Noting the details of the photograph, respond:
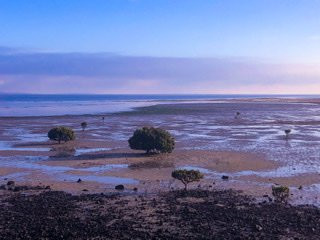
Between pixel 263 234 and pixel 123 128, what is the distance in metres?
45.2

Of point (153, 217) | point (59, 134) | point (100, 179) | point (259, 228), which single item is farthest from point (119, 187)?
point (59, 134)

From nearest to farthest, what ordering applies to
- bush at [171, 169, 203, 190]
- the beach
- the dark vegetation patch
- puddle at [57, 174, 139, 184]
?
the dark vegetation patch, bush at [171, 169, 203, 190], the beach, puddle at [57, 174, 139, 184]

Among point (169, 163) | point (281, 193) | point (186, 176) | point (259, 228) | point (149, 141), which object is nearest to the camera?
point (259, 228)

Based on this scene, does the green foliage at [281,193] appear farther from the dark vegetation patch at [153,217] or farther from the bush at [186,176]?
the bush at [186,176]

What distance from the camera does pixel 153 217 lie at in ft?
61.9

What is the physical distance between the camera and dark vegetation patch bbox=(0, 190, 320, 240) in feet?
55.0

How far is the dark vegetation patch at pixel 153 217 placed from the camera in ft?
55.0

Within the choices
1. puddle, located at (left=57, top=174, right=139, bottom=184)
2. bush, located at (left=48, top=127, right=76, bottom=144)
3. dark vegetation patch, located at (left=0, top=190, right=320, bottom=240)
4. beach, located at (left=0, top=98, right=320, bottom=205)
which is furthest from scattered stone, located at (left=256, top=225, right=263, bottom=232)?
bush, located at (left=48, top=127, right=76, bottom=144)

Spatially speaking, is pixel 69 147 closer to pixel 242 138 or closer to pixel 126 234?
pixel 242 138

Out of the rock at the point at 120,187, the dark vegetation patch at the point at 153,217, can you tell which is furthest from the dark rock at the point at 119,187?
the dark vegetation patch at the point at 153,217

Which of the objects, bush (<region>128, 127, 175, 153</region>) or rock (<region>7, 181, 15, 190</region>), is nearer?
rock (<region>7, 181, 15, 190</region>)

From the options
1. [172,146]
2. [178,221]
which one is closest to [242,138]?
[172,146]

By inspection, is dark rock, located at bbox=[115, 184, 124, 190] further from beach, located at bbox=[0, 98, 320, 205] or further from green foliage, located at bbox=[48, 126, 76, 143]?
green foliage, located at bbox=[48, 126, 76, 143]

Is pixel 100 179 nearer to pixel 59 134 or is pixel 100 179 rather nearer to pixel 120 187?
pixel 120 187
